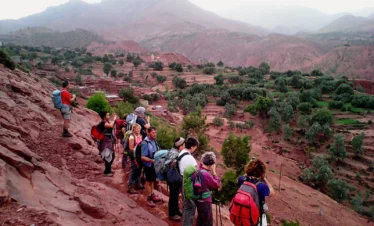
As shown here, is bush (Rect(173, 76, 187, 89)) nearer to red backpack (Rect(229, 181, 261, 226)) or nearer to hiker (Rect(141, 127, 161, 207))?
hiker (Rect(141, 127, 161, 207))

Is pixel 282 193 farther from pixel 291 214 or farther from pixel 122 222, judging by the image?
pixel 122 222

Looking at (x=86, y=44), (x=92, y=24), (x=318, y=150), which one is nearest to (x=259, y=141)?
(x=318, y=150)

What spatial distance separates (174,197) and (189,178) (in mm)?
1349

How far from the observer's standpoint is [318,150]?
29625 mm

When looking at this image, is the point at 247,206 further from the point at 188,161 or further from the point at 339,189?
the point at 339,189

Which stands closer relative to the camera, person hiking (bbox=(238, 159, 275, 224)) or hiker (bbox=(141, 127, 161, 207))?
person hiking (bbox=(238, 159, 275, 224))

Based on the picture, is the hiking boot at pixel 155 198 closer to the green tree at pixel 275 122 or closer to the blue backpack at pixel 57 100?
the blue backpack at pixel 57 100

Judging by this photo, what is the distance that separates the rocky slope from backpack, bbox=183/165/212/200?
1.56 meters

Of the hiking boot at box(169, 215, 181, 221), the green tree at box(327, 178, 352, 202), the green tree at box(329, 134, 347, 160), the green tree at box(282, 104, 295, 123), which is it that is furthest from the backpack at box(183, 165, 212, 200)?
the green tree at box(282, 104, 295, 123)

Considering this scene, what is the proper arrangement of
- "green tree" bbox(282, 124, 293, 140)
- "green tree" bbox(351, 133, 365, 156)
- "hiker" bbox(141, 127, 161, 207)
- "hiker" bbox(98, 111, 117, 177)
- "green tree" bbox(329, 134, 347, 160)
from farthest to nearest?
"green tree" bbox(282, 124, 293, 140) < "green tree" bbox(351, 133, 365, 156) < "green tree" bbox(329, 134, 347, 160) < "hiker" bbox(98, 111, 117, 177) < "hiker" bbox(141, 127, 161, 207)

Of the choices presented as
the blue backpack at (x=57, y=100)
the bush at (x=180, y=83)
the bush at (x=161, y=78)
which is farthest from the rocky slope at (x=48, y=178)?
the bush at (x=161, y=78)

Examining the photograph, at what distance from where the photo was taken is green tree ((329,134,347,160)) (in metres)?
27.2

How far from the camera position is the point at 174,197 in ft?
16.9

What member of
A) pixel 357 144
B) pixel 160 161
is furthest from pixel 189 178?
pixel 357 144
